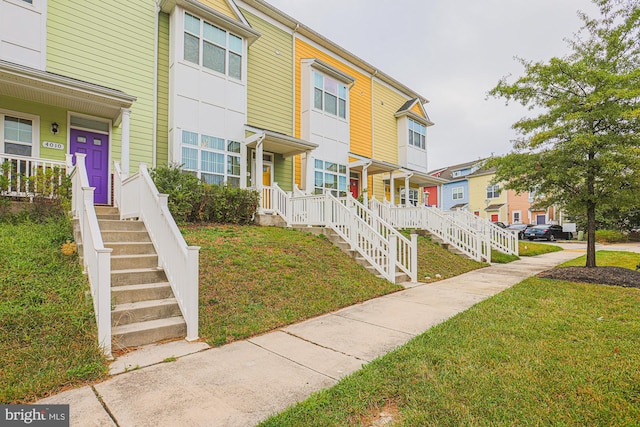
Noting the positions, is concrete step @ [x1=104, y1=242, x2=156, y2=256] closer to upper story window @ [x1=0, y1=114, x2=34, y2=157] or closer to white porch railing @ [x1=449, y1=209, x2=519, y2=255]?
upper story window @ [x1=0, y1=114, x2=34, y2=157]

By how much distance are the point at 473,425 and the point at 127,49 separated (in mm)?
11461

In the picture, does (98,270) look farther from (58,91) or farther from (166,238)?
(58,91)

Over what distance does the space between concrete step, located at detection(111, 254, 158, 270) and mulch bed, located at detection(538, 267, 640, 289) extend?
29.2 ft

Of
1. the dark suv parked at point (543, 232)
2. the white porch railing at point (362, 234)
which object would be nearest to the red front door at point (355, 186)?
the white porch railing at point (362, 234)

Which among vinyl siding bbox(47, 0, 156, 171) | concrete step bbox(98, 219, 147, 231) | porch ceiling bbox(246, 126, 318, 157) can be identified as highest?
vinyl siding bbox(47, 0, 156, 171)

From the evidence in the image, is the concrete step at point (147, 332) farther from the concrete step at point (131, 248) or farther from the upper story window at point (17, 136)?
the upper story window at point (17, 136)

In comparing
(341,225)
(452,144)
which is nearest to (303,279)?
(341,225)

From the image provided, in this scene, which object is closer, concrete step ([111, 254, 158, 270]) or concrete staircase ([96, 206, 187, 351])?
concrete staircase ([96, 206, 187, 351])

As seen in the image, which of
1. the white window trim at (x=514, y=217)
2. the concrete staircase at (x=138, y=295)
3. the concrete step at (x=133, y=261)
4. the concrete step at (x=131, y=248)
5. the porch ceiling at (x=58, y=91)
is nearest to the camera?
the concrete staircase at (x=138, y=295)

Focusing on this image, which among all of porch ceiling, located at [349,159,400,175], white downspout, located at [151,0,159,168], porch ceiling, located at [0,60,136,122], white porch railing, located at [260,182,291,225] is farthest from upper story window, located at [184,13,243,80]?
porch ceiling, located at [349,159,400,175]

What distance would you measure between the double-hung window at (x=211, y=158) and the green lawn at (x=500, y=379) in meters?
8.05

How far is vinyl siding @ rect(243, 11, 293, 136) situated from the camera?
11.9 metres

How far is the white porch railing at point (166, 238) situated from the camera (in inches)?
157

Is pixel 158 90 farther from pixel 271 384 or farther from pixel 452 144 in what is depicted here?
pixel 452 144
